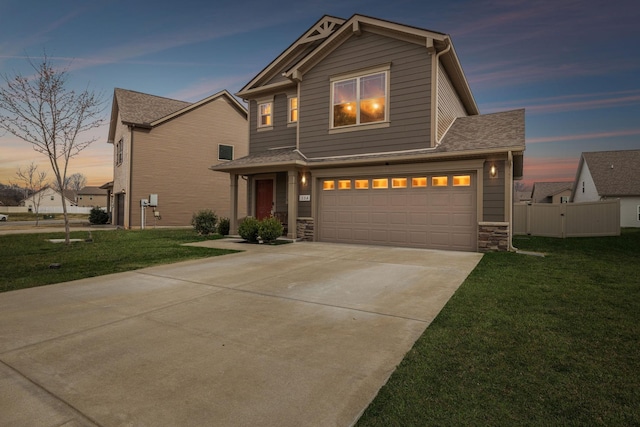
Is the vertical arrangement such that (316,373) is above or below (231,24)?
below

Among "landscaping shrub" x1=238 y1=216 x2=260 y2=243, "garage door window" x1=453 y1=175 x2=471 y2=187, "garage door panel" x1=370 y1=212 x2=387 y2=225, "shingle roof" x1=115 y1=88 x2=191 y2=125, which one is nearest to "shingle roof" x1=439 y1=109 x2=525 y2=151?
"garage door window" x1=453 y1=175 x2=471 y2=187

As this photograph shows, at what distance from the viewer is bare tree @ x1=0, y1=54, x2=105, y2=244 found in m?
10.4

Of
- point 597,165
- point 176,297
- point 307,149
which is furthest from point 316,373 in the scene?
point 597,165

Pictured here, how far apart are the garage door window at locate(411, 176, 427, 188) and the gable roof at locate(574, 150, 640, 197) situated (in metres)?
25.5

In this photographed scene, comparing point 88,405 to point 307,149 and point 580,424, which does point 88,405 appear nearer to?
point 580,424

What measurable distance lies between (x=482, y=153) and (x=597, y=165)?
2838 centimetres

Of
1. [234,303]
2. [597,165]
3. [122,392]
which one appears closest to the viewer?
[122,392]

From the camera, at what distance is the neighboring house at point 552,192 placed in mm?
41594

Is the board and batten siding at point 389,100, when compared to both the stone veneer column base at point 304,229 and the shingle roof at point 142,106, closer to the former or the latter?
the stone veneer column base at point 304,229

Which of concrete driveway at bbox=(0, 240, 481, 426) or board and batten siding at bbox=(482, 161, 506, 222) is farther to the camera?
board and batten siding at bbox=(482, 161, 506, 222)

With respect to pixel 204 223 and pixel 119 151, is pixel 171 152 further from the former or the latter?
pixel 204 223

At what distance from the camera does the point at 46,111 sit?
1068cm

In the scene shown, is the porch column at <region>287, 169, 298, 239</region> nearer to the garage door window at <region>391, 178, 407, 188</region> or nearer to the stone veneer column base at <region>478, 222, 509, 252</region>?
the garage door window at <region>391, 178, 407, 188</region>

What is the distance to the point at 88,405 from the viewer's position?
2.08 m
